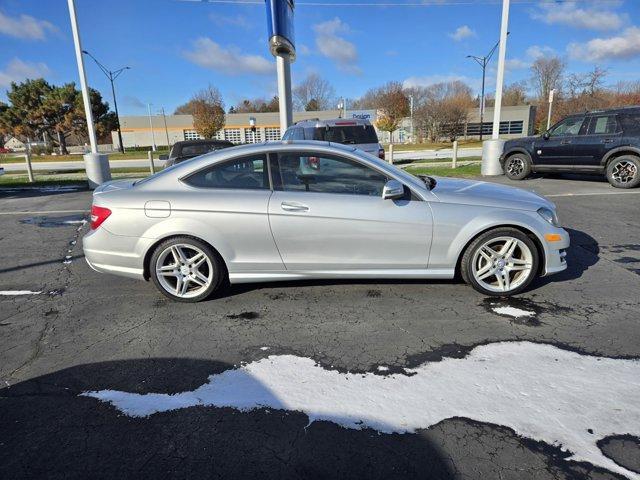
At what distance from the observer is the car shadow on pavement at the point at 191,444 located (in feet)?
6.84

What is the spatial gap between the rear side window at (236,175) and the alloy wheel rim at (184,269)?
0.65 meters

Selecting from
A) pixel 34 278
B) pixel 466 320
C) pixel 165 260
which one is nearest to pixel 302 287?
pixel 165 260

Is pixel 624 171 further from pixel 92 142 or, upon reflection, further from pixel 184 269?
pixel 92 142

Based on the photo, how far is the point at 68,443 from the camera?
2285 millimetres

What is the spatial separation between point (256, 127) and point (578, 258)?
55101mm

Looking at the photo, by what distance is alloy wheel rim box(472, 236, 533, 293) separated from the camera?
13.1 ft

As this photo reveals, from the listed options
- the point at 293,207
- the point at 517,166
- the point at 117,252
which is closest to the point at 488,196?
the point at 293,207

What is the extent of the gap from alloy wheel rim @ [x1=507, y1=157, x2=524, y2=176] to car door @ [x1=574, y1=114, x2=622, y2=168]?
1.47 m

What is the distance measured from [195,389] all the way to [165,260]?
170 centimetres

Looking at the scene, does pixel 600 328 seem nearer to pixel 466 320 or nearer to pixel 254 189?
pixel 466 320

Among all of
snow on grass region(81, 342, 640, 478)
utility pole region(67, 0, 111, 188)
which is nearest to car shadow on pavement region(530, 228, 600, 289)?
snow on grass region(81, 342, 640, 478)

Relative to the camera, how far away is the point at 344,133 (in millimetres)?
10180

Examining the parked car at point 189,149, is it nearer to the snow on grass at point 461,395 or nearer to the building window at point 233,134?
the snow on grass at point 461,395

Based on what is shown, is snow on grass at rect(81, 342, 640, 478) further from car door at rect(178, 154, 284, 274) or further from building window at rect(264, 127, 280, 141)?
building window at rect(264, 127, 280, 141)
